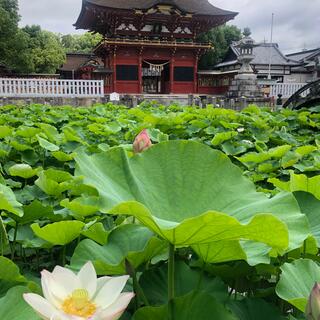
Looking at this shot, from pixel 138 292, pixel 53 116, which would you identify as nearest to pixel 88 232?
pixel 138 292

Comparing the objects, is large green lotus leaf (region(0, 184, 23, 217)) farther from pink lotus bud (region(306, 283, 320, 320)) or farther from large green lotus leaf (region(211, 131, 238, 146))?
large green lotus leaf (region(211, 131, 238, 146))

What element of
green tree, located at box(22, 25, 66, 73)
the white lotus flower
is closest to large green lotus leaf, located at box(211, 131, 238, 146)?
the white lotus flower

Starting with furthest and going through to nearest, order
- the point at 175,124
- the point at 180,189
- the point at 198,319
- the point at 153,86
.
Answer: the point at 153,86 < the point at 175,124 < the point at 180,189 < the point at 198,319

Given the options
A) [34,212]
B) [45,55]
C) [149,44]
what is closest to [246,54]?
[149,44]

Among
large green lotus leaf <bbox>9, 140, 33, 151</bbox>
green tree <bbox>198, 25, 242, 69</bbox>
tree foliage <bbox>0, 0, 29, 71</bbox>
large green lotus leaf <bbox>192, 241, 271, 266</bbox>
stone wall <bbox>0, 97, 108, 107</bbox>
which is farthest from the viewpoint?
green tree <bbox>198, 25, 242, 69</bbox>

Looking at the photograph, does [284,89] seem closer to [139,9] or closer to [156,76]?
[139,9]

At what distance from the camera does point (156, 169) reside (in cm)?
67

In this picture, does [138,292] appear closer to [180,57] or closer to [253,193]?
[253,193]

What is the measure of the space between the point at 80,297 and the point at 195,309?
0.13 metres

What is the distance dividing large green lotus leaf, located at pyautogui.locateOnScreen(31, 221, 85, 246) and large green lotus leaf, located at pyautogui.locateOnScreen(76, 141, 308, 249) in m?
0.07

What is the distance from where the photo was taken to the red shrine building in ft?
57.4

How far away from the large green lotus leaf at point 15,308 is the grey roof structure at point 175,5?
1770 centimetres

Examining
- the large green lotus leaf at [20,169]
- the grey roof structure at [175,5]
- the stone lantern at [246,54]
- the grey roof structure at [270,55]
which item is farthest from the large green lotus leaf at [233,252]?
the grey roof structure at [270,55]

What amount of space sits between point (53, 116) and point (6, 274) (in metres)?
3.31
